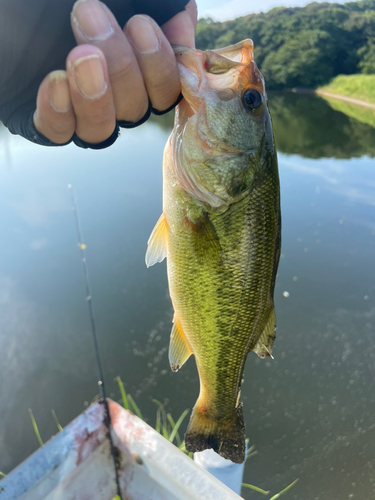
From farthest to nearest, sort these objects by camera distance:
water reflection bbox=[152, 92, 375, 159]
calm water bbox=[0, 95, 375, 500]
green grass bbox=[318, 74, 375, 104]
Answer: green grass bbox=[318, 74, 375, 104]
water reflection bbox=[152, 92, 375, 159]
calm water bbox=[0, 95, 375, 500]

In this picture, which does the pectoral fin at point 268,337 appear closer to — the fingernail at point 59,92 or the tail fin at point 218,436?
the tail fin at point 218,436

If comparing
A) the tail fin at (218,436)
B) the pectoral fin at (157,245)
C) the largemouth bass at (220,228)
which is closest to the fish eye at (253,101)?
the largemouth bass at (220,228)

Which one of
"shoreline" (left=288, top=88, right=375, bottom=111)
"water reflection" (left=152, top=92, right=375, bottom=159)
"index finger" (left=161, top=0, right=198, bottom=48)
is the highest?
"index finger" (left=161, top=0, right=198, bottom=48)

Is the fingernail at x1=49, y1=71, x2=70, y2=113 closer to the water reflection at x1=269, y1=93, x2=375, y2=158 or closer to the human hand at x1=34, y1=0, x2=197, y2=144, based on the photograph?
the human hand at x1=34, y1=0, x2=197, y2=144

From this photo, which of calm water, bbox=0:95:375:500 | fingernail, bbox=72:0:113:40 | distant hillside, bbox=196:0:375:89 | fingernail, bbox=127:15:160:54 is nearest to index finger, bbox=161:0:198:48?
fingernail, bbox=127:15:160:54

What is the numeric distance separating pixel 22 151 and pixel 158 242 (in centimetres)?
1357

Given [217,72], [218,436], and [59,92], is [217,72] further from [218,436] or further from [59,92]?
[218,436]

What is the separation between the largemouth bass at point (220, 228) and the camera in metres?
1.25

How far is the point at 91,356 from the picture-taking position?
14.9ft

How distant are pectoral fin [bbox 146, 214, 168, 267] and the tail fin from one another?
786mm

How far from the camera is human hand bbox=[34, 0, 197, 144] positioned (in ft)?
2.80

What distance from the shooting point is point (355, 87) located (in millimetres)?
28859

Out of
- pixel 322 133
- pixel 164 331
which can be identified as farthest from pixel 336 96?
pixel 164 331

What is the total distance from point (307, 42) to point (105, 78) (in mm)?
48339
